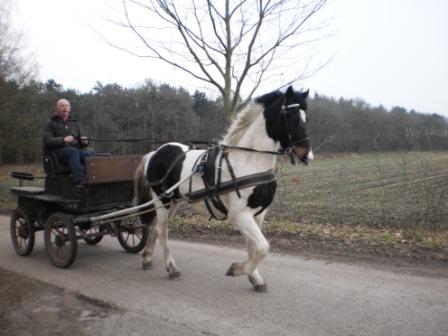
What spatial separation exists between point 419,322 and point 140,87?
44.2m

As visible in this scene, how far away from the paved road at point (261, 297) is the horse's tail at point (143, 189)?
0.69 m

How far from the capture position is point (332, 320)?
12.0 feet

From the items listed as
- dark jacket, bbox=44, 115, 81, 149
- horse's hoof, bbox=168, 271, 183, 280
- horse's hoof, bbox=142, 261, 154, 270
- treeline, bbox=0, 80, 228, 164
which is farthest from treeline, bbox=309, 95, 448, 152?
horse's hoof, bbox=168, 271, 183, 280

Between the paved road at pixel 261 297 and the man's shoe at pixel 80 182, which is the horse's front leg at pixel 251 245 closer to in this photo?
the paved road at pixel 261 297

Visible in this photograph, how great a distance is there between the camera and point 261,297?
4.29 meters

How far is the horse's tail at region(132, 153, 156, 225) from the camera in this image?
5.90 m

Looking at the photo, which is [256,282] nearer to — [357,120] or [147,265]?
[147,265]

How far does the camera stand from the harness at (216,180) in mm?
4242

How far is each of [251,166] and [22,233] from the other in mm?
4635

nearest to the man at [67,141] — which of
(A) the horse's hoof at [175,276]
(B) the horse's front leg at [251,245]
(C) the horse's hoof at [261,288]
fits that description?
(A) the horse's hoof at [175,276]

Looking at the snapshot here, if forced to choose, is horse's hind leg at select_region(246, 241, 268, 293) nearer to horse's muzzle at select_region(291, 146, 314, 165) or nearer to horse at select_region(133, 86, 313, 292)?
horse at select_region(133, 86, 313, 292)

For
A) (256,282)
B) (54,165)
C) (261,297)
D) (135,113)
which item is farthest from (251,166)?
(135,113)

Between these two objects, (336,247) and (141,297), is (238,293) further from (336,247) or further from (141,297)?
(336,247)

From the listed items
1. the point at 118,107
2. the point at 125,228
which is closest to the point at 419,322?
the point at 125,228
